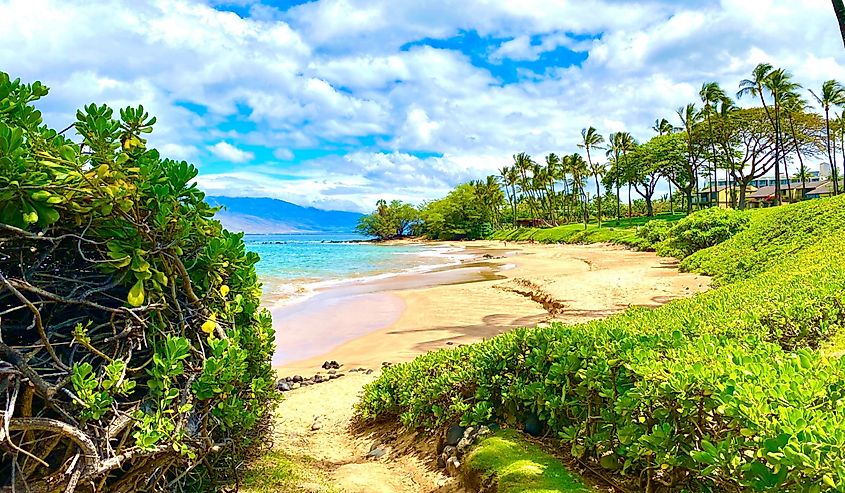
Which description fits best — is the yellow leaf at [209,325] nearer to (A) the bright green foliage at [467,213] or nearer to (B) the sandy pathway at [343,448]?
(B) the sandy pathway at [343,448]

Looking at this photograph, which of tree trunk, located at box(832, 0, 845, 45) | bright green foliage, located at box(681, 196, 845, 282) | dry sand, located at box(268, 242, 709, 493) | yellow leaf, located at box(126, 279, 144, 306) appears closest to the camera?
yellow leaf, located at box(126, 279, 144, 306)

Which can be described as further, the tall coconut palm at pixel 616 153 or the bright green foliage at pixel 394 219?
the bright green foliage at pixel 394 219

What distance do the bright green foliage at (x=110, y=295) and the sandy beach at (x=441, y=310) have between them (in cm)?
803

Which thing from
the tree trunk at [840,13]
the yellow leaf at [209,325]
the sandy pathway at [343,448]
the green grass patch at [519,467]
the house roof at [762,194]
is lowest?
the sandy pathway at [343,448]

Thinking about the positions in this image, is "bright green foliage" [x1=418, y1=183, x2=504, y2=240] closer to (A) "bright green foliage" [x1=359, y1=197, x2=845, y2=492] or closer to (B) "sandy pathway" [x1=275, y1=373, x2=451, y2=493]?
(B) "sandy pathway" [x1=275, y1=373, x2=451, y2=493]

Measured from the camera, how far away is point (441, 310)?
1723 centimetres

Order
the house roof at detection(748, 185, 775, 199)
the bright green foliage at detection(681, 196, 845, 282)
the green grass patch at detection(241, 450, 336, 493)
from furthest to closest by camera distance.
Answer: the house roof at detection(748, 185, 775, 199)
the bright green foliage at detection(681, 196, 845, 282)
the green grass patch at detection(241, 450, 336, 493)

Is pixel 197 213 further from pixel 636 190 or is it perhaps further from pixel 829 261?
pixel 636 190

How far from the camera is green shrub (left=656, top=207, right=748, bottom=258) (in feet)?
82.8

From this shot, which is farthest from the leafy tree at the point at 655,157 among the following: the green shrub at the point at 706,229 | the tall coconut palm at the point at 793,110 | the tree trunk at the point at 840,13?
the tree trunk at the point at 840,13

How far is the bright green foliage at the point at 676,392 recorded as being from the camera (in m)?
2.22

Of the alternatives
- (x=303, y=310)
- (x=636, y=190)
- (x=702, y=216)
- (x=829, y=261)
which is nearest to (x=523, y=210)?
(x=636, y=190)

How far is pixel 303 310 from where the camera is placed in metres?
19.3

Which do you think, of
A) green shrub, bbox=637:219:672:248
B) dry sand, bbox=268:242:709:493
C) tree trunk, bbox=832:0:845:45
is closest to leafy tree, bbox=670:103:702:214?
green shrub, bbox=637:219:672:248
